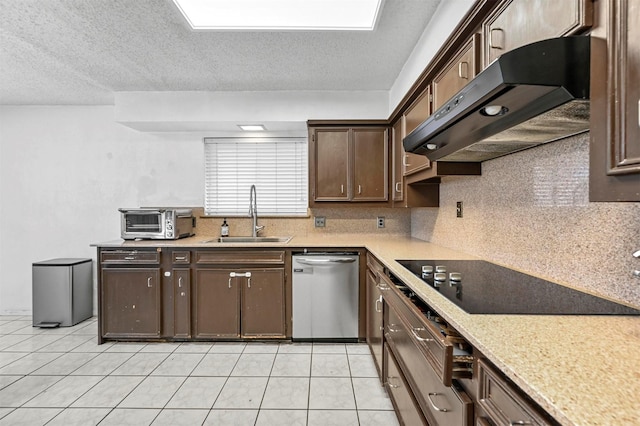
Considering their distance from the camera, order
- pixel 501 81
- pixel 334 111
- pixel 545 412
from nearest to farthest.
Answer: pixel 545 412
pixel 501 81
pixel 334 111

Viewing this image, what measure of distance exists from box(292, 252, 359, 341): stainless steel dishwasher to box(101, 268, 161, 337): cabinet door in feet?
4.36

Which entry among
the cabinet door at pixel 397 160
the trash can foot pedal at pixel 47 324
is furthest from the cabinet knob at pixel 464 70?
the trash can foot pedal at pixel 47 324

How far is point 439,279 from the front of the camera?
4.84ft

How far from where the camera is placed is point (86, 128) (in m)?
3.72

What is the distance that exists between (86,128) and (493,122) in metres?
4.23

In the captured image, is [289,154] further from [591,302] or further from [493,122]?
[591,302]

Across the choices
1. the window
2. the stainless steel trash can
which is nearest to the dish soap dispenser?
the window

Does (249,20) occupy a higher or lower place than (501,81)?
higher

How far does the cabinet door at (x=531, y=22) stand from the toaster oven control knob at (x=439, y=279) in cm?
98

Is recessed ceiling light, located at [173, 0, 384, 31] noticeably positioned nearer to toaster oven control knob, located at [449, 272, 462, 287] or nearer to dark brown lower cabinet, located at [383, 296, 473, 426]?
toaster oven control knob, located at [449, 272, 462, 287]

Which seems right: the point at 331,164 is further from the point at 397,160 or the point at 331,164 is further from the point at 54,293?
the point at 54,293

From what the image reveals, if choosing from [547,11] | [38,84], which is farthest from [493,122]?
[38,84]

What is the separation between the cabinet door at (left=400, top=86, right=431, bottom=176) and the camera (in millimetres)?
2201

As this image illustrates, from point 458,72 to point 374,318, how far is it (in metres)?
1.78
